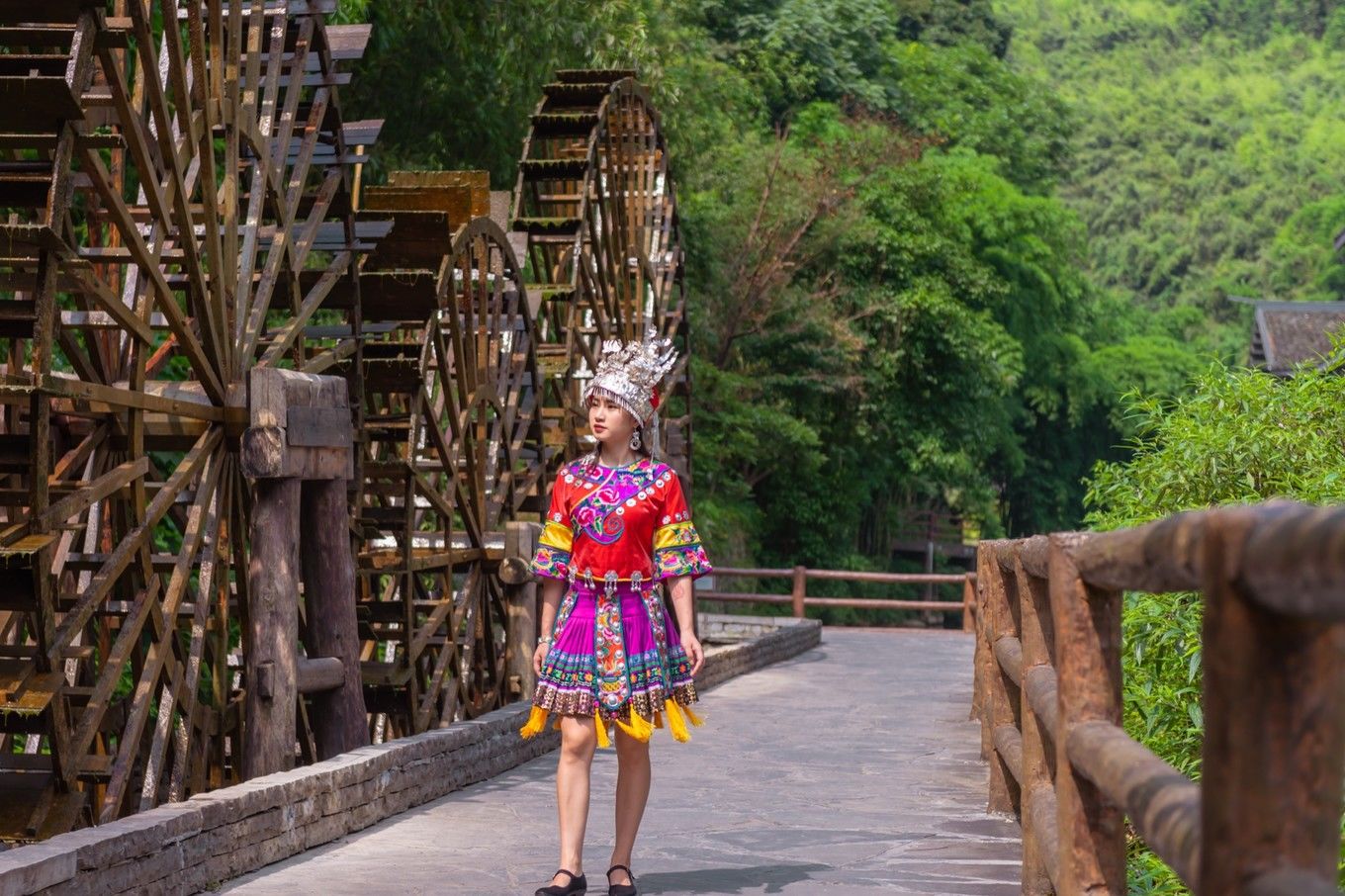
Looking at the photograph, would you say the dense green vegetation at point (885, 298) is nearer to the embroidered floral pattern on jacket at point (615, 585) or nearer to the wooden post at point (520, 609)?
the embroidered floral pattern on jacket at point (615, 585)

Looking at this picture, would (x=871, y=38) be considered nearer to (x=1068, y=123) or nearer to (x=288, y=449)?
(x=1068, y=123)

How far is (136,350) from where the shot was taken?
990cm

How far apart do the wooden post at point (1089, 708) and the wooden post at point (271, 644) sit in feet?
18.0

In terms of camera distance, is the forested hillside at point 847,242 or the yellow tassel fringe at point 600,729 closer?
the yellow tassel fringe at point 600,729

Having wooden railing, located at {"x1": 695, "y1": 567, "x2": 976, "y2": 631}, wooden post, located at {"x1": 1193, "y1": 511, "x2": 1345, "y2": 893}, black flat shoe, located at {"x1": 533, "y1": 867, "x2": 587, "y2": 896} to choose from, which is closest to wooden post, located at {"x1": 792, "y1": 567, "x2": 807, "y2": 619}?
wooden railing, located at {"x1": 695, "y1": 567, "x2": 976, "y2": 631}

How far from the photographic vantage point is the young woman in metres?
6.20

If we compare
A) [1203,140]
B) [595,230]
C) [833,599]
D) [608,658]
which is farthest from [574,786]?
[1203,140]

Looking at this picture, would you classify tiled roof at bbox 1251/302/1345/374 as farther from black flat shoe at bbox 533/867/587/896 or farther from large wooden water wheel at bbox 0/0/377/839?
black flat shoe at bbox 533/867/587/896

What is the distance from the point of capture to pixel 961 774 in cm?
1032

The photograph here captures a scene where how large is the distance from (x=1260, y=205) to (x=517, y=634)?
235ft

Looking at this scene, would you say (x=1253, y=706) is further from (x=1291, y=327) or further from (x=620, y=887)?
(x=1291, y=327)

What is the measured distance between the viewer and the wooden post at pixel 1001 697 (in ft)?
23.9

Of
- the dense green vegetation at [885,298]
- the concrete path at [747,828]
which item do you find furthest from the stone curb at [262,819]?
the dense green vegetation at [885,298]

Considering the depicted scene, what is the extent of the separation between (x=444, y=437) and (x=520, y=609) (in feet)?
5.35
